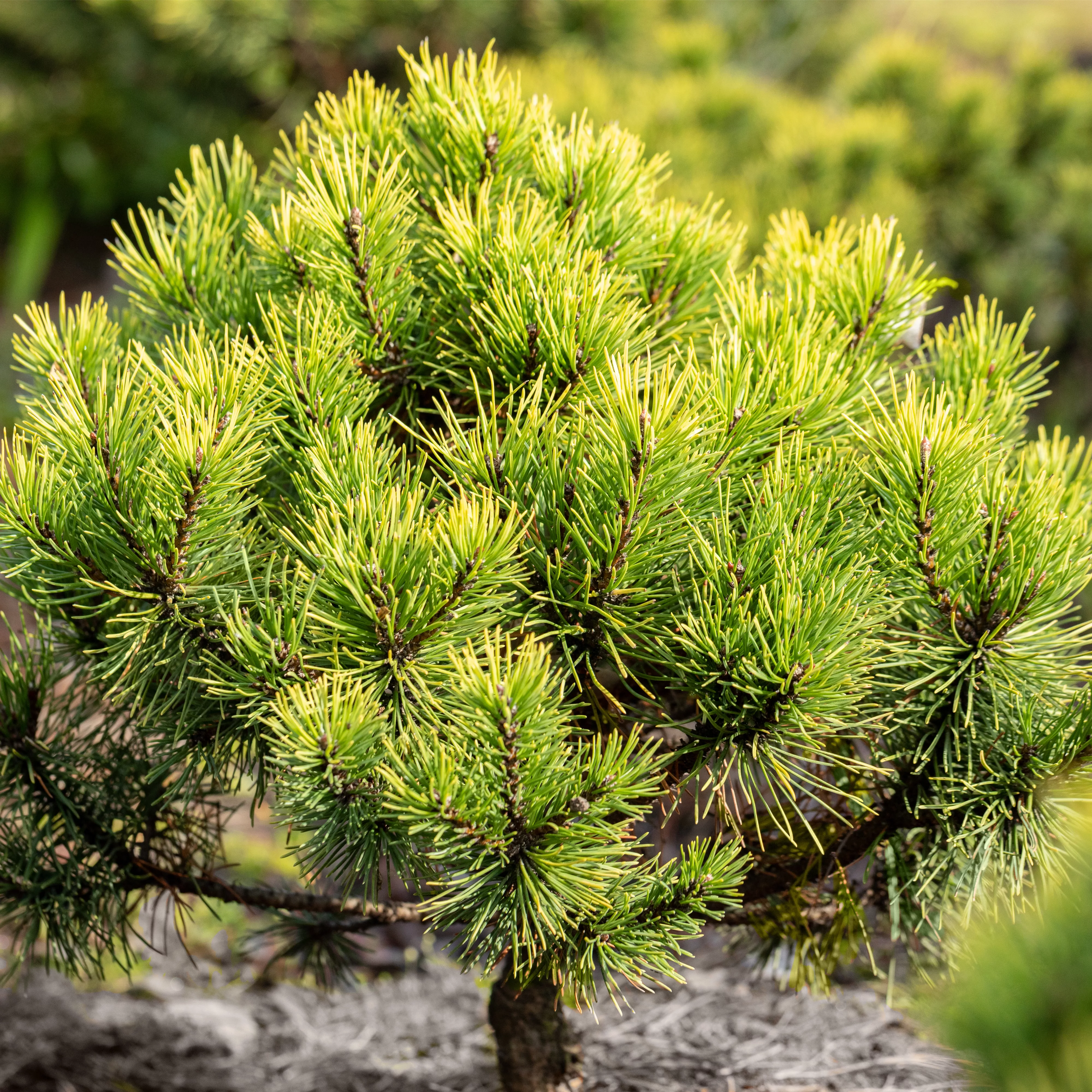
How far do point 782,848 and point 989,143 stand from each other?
10.3ft

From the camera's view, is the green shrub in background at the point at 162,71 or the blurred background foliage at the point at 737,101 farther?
the green shrub in background at the point at 162,71

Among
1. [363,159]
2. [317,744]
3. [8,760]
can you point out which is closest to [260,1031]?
[8,760]

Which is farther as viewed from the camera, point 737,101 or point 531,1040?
point 737,101

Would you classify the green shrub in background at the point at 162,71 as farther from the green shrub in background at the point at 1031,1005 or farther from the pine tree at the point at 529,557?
the green shrub in background at the point at 1031,1005

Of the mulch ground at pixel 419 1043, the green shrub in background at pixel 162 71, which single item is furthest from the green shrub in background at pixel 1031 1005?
the green shrub in background at pixel 162 71

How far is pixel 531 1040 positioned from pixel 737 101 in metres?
3.21

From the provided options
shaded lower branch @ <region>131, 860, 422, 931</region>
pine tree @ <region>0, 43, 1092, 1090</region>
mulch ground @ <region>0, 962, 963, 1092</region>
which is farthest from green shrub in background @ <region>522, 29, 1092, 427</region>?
shaded lower branch @ <region>131, 860, 422, 931</region>

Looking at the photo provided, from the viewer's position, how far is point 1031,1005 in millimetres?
551

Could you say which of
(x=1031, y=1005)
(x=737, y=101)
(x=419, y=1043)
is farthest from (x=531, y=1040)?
(x=737, y=101)

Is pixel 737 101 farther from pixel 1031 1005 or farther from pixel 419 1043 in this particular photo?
pixel 1031 1005

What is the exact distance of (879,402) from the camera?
967 mm

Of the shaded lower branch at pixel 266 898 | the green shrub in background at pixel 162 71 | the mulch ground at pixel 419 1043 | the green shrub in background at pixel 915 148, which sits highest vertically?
the green shrub in background at pixel 162 71

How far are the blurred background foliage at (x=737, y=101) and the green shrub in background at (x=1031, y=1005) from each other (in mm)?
2320

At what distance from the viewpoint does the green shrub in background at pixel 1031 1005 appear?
536mm
